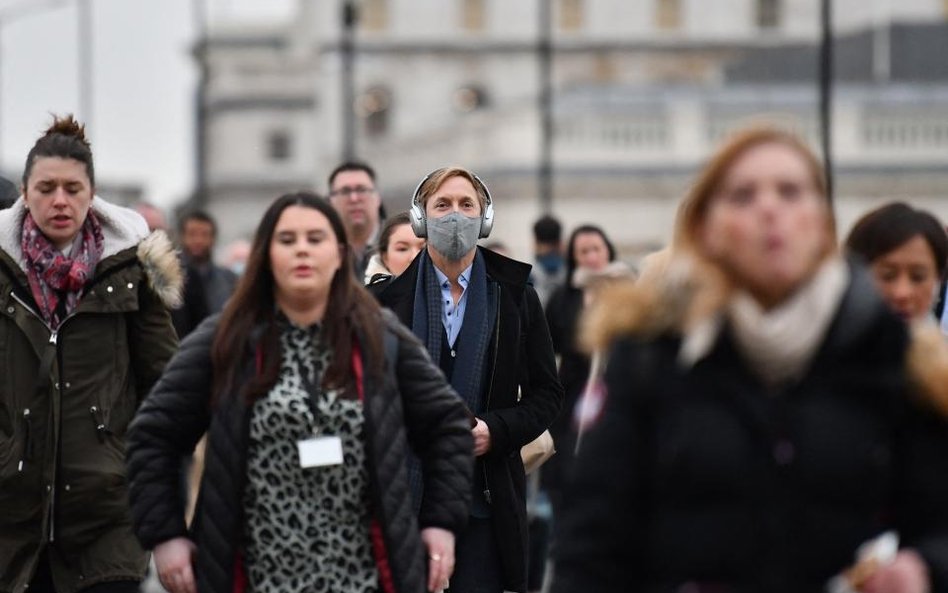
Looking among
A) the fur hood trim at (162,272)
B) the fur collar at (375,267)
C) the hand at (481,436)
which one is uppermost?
the fur hood trim at (162,272)

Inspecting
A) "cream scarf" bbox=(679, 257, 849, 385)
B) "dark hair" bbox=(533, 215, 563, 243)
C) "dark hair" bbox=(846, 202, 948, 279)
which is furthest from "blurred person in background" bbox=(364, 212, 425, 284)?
"dark hair" bbox=(533, 215, 563, 243)

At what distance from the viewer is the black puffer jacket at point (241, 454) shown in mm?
6656

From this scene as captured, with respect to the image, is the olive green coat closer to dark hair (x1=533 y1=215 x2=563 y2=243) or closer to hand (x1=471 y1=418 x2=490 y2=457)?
hand (x1=471 y1=418 x2=490 y2=457)

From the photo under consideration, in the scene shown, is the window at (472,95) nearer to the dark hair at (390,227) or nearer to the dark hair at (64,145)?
the dark hair at (390,227)

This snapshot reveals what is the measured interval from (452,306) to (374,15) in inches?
4020

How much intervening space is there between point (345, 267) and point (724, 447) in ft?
6.49

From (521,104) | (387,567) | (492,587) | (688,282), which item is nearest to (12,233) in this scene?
(492,587)

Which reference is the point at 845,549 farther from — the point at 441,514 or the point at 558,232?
the point at 558,232

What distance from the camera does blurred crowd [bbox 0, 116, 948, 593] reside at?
5.25 meters

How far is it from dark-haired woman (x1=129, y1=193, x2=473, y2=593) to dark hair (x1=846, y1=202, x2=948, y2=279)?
117cm

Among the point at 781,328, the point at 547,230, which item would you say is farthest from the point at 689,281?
the point at 547,230

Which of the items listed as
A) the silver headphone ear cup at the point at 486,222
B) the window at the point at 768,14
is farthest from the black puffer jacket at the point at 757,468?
the window at the point at 768,14

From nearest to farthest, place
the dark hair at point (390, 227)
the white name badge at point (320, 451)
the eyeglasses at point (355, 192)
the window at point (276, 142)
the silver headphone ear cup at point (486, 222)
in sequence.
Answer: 1. the white name badge at point (320, 451)
2. the silver headphone ear cup at point (486, 222)
3. the dark hair at point (390, 227)
4. the eyeglasses at point (355, 192)
5. the window at point (276, 142)

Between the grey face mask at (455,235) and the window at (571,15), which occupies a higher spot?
the window at (571,15)
